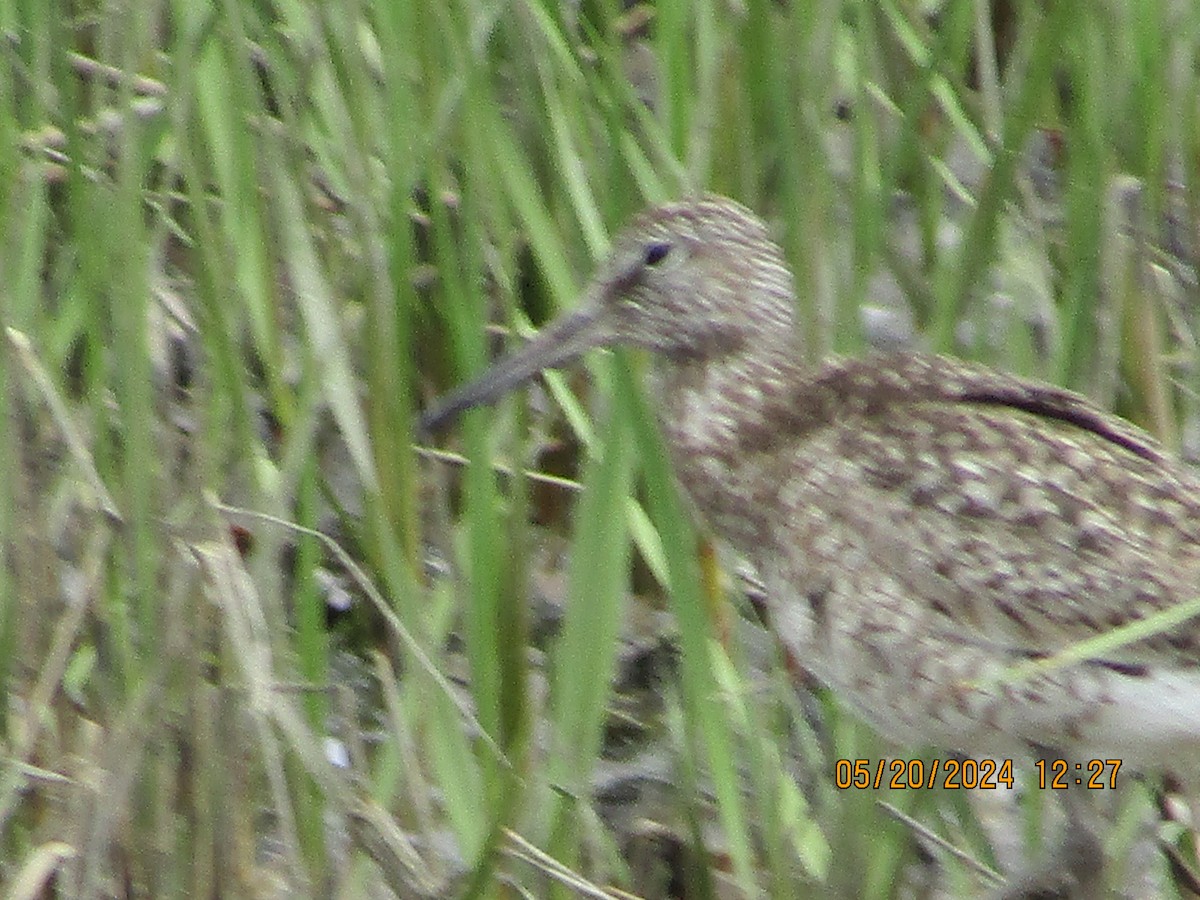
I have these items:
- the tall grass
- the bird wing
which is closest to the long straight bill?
the tall grass

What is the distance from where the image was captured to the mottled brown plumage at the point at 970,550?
122 inches

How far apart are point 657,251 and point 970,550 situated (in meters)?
0.68

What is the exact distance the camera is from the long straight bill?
3.59 meters

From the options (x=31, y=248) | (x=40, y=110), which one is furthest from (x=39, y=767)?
(x=40, y=110)

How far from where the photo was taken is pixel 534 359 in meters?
3.60

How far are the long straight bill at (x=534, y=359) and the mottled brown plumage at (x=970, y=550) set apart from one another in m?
0.28

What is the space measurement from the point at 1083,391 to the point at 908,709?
89 centimetres

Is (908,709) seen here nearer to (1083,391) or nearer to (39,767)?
(1083,391)
